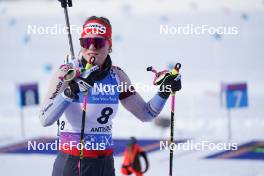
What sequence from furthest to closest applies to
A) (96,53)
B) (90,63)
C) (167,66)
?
(167,66) → (96,53) → (90,63)

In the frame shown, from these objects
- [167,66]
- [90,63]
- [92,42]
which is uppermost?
[167,66]

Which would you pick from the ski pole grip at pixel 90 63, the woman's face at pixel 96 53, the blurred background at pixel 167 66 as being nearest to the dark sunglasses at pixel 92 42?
the woman's face at pixel 96 53

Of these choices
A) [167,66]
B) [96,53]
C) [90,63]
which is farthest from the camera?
[167,66]

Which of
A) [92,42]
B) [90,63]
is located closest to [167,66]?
[92,42]

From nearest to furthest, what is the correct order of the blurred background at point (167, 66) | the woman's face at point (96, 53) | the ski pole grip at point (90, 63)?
the ski pole grip at point (90, 63)
the woman's face at point (96, 53)
the blurred background at point (167, 66)

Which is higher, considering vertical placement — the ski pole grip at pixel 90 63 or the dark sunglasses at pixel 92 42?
the dark sunglasses at pixel 92 42

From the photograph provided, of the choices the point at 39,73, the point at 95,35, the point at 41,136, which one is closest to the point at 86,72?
the point at 95,35

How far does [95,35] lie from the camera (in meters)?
3.72

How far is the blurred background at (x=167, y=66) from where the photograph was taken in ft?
28.7

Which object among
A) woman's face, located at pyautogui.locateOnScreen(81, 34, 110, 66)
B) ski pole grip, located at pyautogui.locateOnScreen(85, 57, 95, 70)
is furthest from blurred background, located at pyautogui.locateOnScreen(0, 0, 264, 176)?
ski pole grip, located at pyautogui.locateOnScreen(85, 57, 95, 70)

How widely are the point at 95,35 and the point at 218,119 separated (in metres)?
8.57

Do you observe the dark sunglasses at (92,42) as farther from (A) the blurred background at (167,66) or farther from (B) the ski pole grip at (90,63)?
(A) the blurred background at (167,66)

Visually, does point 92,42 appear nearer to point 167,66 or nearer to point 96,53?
point 96,53

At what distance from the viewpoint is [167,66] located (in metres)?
20.1
